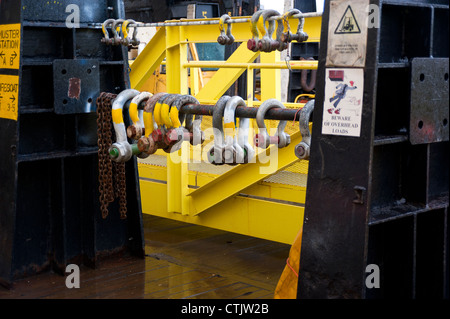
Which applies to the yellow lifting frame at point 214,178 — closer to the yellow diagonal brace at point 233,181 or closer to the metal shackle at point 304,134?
the yellow diagonal brace at point 233,181

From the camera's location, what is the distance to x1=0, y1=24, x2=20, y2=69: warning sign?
5551mm

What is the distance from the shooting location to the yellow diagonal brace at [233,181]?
21.2 ft

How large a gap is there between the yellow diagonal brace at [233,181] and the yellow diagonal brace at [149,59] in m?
1.52

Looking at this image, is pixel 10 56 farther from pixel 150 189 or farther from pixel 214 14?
pixel 214 14

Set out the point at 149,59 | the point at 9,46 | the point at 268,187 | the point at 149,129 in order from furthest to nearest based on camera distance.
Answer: the point at 149,59 < the point at 268,187 < the point at 9,46 < the point at 149,129

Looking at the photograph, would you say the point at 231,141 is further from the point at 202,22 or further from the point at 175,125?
the point at 202,22

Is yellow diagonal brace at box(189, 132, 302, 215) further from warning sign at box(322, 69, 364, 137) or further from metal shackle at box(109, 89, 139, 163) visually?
warning sign at box(322, 69, 364, 137)

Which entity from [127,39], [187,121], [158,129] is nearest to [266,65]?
[127,39]

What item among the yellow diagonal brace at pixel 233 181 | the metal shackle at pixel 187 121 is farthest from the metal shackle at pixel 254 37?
the yellow diagonal brace at pixel 233 181

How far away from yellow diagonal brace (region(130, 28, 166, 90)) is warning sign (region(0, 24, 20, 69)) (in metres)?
1.99

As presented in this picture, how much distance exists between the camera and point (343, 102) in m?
3.64

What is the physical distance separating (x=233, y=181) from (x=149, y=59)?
176 cm
